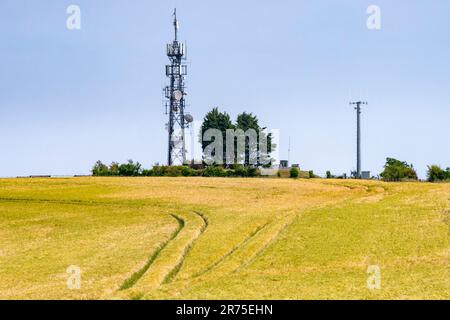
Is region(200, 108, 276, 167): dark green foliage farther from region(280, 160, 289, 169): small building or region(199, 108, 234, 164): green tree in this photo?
region(280, 160, 289, 169): small building

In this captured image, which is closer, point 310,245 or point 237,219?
point 310,245

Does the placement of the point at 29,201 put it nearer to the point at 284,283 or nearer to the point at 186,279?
the point at 186,279

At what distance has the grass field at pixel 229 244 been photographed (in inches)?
1325

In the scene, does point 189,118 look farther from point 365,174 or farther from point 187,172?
point 365,174

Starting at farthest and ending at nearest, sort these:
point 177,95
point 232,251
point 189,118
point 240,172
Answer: point 189,118 < point 177,95 < point 240,172 < point 232,251

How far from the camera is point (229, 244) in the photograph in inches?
1813

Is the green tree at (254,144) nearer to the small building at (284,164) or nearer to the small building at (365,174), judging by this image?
the small building at (284,164)

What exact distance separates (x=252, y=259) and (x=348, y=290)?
10690 millimetres

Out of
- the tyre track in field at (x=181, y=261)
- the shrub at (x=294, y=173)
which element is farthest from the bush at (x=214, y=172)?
the tyre track in field at (x=181, y=261)

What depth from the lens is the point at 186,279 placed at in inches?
1420
